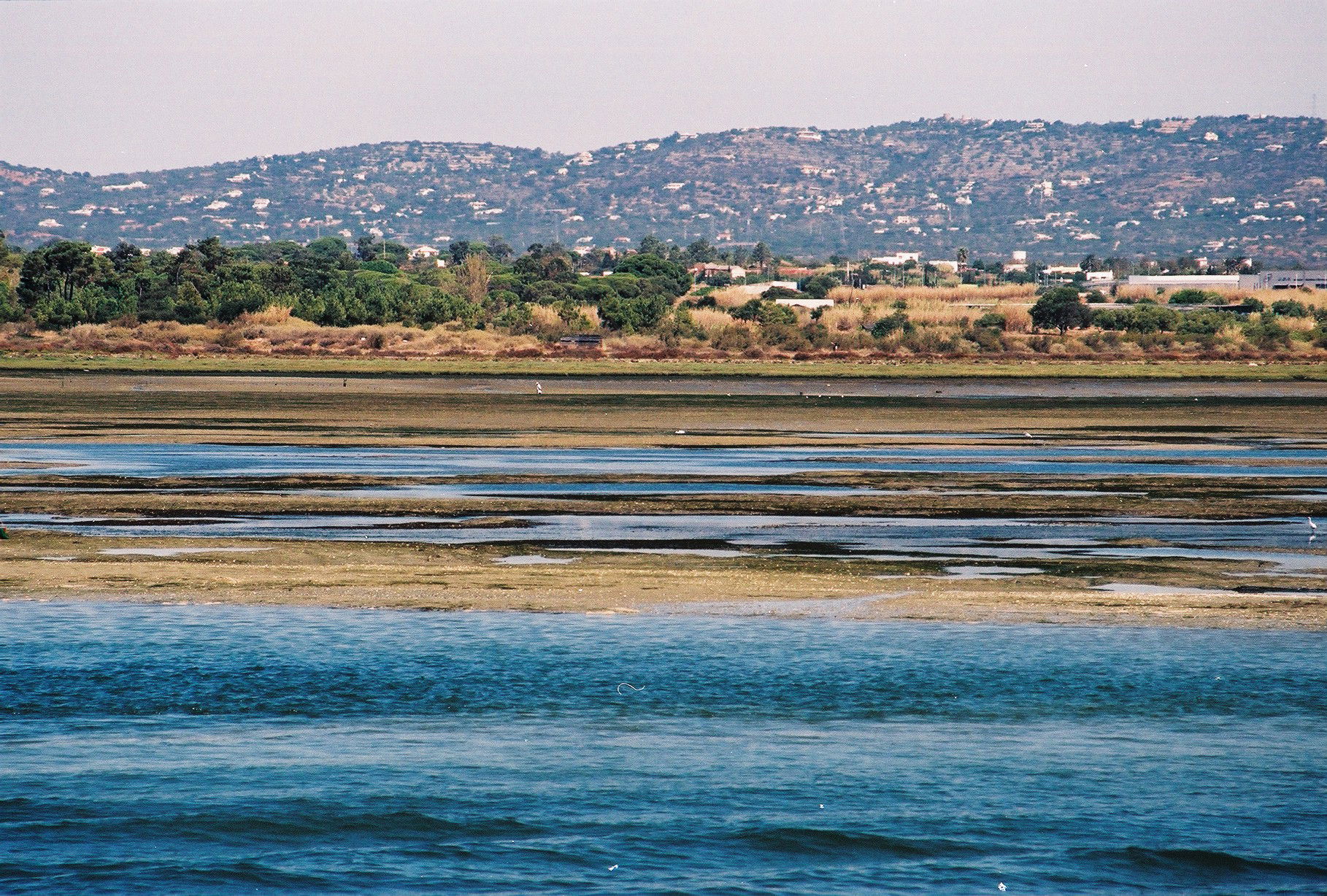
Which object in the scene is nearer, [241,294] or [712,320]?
[241,294]

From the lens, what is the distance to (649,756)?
13.2m

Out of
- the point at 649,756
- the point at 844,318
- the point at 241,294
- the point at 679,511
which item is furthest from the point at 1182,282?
the point at 649,756

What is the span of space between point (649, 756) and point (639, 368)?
74717 millimetres

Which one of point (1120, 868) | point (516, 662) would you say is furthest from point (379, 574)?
point (1120, 868)

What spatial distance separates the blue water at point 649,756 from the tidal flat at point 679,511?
177cm

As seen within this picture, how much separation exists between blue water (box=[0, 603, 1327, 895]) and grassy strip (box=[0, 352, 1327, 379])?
6446 cm

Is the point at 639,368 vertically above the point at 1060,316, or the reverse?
the point at 1060,316

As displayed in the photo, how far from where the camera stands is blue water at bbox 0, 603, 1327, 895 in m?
10.8

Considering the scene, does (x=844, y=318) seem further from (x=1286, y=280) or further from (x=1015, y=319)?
(x=1286, y=280)

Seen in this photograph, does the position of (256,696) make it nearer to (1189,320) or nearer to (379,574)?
(379,574)

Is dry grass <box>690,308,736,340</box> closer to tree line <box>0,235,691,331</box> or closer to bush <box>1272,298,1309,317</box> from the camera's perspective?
tree line <box>0,235,691,331</box>

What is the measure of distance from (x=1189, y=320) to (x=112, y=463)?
95.1 m

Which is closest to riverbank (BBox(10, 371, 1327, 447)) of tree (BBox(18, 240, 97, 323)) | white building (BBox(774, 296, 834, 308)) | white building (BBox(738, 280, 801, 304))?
tree (BBox(18, 240, 97, 323))

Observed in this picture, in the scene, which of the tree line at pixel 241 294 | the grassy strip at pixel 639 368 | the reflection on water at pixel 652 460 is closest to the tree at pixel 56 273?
the tree line at pixel 241 294
